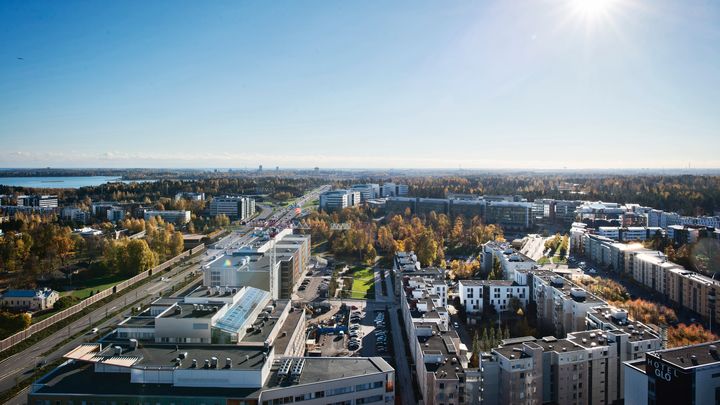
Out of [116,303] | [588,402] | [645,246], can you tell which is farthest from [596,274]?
[116,303]

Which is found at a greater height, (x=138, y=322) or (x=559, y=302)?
(x=138, y=322)

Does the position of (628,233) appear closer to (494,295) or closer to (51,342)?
(494,295)

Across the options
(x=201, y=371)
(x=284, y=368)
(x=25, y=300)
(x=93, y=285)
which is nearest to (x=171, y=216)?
(x=93, y=285)

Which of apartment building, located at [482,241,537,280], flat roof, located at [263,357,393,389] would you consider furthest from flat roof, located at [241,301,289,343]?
apartment building, located at [482,241,537,280]

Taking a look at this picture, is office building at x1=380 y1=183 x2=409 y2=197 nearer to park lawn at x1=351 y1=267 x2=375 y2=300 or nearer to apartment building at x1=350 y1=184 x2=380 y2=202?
apartment building at x1=350 y1=184 x2=380 y2=202

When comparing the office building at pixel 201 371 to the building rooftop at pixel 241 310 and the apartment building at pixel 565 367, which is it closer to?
the building rooftop at pixel 241 310

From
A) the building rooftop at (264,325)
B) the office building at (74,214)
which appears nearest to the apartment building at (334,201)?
the office building at (74,214)

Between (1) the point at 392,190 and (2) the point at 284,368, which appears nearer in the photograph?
(2) the point at 284,368
